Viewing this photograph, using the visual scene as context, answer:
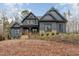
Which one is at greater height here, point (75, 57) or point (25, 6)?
point (25, 6)

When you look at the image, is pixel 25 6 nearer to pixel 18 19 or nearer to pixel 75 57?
pixel 18 19

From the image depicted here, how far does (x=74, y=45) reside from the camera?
853cm

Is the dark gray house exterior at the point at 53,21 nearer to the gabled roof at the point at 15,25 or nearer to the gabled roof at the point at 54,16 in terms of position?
the gabled roof at the point at 54,16

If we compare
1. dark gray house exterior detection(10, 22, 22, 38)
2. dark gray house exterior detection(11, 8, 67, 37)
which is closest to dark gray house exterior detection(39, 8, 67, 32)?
dark gray house exterior detection(11, 8, 67, 37)

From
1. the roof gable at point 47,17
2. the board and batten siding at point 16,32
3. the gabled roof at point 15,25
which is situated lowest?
the board and batten siding at point 16,32

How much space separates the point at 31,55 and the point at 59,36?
0.35m

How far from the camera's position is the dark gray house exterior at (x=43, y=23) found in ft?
28.0

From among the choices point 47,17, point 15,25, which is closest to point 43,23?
point 47,17

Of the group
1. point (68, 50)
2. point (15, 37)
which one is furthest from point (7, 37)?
point (68, 50)

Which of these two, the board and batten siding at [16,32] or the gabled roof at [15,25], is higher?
the gabled roof at [15,25]

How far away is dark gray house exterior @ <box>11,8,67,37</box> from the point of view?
853 centimetres

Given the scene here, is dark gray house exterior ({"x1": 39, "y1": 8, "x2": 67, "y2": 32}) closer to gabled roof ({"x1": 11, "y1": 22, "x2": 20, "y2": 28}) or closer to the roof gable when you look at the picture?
the roof gable

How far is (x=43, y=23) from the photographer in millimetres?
8555

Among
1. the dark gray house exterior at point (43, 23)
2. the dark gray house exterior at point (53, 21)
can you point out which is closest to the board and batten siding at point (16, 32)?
the dark gray house exterior at point (43, 23)
